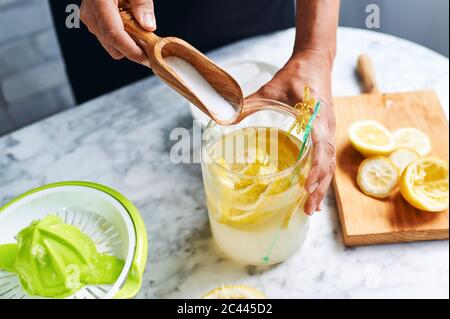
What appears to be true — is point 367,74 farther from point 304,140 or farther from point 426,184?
point 304,140

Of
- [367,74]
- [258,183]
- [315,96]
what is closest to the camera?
[258,183]

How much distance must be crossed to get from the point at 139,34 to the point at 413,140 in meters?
0.46

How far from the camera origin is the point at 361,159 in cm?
80

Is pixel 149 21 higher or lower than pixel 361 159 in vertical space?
higher

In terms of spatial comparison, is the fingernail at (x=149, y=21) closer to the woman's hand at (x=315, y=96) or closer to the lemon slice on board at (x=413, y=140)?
the woman's hand at (x=315, y=96)

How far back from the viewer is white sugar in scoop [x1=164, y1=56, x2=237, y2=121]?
586 millimetres

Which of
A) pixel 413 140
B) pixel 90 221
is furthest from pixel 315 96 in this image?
pixel 90 221

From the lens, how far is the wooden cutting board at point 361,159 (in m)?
0.71

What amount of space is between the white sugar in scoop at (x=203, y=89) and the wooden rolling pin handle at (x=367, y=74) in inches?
16.0

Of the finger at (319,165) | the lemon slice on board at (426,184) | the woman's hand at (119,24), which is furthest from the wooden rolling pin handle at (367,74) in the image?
the woman's hand at (119,24)

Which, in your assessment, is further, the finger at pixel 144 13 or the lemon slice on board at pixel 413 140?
the lemon slice on board at pixel 413 140

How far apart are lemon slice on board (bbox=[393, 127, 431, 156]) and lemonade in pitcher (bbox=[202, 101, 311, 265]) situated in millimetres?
248

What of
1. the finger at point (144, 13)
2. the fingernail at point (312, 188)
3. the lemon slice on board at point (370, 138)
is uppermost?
the finger at point (144, 13)

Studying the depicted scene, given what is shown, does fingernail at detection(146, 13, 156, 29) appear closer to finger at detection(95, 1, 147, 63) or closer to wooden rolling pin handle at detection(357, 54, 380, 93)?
finger at detection(95, 1, 147, 63)
